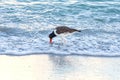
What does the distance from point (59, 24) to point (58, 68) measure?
4741mm

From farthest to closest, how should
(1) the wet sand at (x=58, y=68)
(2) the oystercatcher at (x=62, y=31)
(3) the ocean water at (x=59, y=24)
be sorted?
1. (2) the oystercatcher at (x=62, y=31)
2. (3) the ocean water at (x=59, y=24)
3. (1) the wet sand at (x=58, y=68)

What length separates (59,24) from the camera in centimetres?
1423

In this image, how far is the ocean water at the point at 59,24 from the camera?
11.3 meters

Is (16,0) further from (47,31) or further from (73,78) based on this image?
(73,78)

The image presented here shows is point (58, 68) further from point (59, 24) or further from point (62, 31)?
point (59, 24)

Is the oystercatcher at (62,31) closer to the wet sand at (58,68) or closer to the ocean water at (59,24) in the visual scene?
the ocean water at (59,24)

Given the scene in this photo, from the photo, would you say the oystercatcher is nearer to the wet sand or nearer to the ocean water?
the ocean water

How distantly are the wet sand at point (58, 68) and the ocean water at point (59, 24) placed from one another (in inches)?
20.4

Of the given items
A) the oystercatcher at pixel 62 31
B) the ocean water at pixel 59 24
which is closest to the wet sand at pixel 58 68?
the ocean water at pixel 59 24

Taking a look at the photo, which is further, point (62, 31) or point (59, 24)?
point (59, 24)

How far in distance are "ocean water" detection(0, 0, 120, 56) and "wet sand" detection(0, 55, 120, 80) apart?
518 mm

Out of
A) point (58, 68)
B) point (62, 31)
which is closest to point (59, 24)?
point (62, 31)

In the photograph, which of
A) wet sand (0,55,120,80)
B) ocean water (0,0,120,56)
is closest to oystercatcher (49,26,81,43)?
ocean water (0,0,120,56)

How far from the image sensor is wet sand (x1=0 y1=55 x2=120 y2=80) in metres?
8.91
